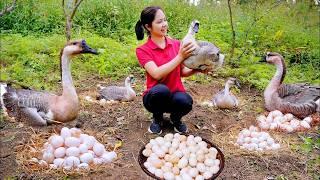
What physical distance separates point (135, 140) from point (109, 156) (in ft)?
2.06

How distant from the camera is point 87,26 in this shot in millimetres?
9594

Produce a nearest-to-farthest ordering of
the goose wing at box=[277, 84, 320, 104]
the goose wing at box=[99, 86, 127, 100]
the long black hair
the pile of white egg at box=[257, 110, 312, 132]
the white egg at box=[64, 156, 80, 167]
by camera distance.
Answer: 1. the white egg at box=[64, 156, 80, 167]
2. the long black hair
3. the pile of white egg at box=[257, 110, 312, 132]
4. the goose wing at box=[277, 84, 320, 104]
5. the goose wing at box=[99, 86, 127, 100]

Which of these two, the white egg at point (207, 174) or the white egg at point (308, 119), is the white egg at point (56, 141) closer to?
the white egg at point (207, 174)

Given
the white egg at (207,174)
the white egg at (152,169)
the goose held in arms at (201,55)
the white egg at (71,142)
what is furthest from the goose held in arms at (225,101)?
the white egg at (71,142)

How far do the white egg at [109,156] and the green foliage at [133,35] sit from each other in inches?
108

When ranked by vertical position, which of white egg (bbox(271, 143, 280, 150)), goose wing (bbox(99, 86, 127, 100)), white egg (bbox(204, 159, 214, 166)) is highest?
white egg (bbox(204, 159, 214, 166))

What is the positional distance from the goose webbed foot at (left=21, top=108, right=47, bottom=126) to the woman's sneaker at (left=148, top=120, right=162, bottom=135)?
1.19 m

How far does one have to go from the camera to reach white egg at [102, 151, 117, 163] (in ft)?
13.9

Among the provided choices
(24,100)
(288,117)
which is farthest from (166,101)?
(288,117)

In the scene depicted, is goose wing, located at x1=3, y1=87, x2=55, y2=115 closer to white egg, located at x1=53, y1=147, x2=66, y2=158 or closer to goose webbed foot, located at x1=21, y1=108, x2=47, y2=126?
goose webbed foot, located at x1=21, y1=108, x2=47, y2=126

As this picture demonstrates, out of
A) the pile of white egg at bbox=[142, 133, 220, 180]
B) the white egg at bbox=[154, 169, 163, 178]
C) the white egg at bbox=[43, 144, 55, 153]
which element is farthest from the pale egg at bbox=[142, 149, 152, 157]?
the white egg at bbox=[43, 144, 55, 153]

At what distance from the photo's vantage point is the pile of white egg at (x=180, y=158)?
4.09 metres

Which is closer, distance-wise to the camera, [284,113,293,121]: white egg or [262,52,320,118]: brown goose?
[284,113,293,121]: white egg

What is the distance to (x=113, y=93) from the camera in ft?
20.9
